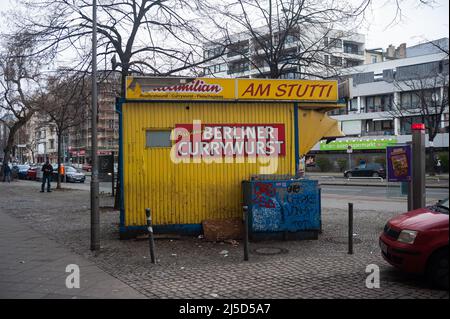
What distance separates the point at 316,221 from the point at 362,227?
7.71 feet

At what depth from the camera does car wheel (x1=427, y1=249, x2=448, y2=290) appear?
222 inches

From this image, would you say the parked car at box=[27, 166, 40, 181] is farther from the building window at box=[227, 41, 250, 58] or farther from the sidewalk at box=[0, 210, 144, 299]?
the sidewalk at box=[0, 210, 144, 299]

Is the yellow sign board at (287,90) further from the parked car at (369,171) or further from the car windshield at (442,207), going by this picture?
the parked car at (369,171)

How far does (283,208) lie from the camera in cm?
928

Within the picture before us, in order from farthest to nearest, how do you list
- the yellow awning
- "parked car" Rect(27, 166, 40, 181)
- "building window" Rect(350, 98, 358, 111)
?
"building window" Rect(350, 98, 358, 111) < "parked car" Rect(27, 166, 40, 181) < the yellow awning

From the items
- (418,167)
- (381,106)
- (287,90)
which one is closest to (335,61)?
(418,167)

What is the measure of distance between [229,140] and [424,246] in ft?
16.8

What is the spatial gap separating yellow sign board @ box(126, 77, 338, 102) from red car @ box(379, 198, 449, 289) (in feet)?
14.8

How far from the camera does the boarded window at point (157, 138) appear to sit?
9.63m

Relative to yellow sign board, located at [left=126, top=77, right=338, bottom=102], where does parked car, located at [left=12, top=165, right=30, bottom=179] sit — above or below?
below

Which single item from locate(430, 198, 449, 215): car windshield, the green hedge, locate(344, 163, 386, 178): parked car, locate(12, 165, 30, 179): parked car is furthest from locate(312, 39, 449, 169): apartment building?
locate(430, 198, 449, 215): car windshield

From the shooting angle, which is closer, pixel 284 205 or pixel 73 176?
pixel 284 205

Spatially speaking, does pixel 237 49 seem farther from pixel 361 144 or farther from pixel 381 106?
pixel 381 106
